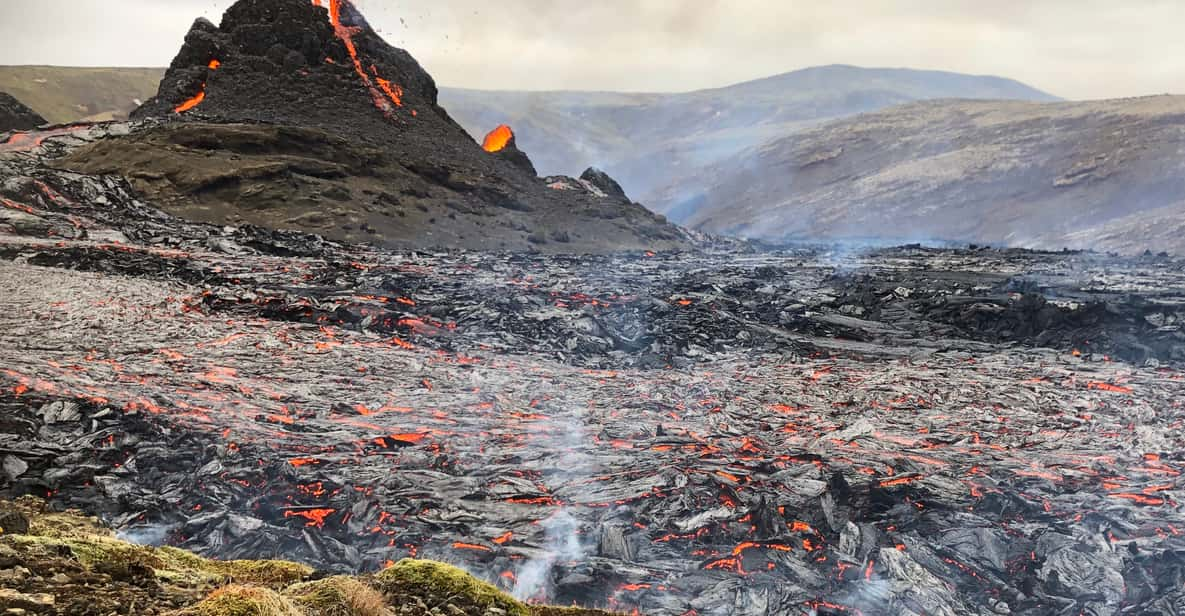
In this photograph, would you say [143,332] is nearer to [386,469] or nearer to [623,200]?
[386,469]

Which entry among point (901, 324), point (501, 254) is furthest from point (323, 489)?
point (501, 254)

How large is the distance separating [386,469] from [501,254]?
19.7 meters

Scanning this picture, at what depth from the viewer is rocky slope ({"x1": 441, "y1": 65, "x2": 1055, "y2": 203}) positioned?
12331 cm

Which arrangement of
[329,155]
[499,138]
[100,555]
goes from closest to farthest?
[100,555] → [329,155] → [499,138]

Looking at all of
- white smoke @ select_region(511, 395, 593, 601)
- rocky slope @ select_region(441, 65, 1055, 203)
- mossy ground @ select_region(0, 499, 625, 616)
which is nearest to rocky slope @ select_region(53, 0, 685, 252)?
white smoke @ select_region(511, 395, 593, 601)

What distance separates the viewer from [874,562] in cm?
682

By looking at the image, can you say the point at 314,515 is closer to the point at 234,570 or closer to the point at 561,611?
the point at 234,570

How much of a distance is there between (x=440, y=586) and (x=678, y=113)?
15826 centimetres

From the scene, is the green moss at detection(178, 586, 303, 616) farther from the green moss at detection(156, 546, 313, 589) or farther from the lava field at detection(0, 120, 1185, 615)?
the lava field at detection(0, 120, 1185, 615)

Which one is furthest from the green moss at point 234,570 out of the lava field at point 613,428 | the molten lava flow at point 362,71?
the molten lava flow at point 362,71

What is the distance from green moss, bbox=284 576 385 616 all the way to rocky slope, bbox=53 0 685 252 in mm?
23125

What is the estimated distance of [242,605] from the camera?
368 centimetres

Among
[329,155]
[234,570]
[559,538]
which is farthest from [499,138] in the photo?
[234,570]

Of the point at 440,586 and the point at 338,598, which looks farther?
the point at 440,586
